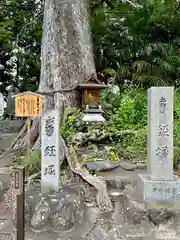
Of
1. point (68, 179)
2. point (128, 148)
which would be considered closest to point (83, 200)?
point (68, 179)

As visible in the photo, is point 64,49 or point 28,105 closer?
point 28,105

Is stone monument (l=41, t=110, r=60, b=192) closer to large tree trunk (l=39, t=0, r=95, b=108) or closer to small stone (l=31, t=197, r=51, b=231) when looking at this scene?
small stone (l=31, t=197, r=51, b=231)

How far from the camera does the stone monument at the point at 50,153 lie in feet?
16.6

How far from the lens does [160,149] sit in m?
5.01

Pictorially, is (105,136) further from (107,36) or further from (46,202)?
(107,36)

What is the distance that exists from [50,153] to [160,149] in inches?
66.9

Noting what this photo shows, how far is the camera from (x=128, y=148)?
24.3ft

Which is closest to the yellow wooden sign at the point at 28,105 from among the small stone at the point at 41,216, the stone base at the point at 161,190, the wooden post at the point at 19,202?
the small stone at the point at 41,216

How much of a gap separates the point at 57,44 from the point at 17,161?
387 centimetres

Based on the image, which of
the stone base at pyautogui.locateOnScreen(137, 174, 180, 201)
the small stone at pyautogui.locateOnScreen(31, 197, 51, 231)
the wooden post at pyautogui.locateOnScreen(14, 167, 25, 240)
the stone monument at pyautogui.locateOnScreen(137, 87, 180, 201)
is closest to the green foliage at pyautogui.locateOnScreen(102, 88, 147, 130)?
the stone monument at pyautogui.locateOnScreen(137, 87, 180, 201)

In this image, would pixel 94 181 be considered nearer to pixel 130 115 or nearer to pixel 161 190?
pixel 161 190

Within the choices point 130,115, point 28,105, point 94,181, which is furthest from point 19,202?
point 130,115

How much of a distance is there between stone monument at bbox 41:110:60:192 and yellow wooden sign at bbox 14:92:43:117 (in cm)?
170

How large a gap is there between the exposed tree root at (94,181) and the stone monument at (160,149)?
568mm
